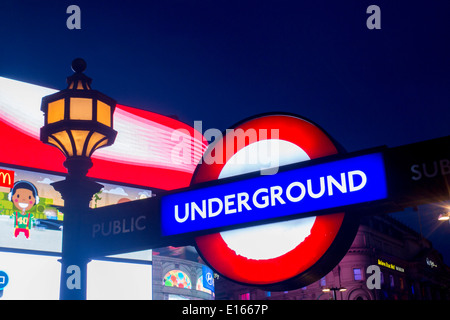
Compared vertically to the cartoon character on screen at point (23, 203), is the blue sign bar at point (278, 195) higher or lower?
lower

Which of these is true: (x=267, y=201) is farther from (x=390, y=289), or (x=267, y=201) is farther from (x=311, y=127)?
(x=390, y=289)

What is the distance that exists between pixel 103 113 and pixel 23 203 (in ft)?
25.9

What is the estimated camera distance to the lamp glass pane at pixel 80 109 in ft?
13.9

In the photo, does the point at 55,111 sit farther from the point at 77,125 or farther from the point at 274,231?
the point at 274,231

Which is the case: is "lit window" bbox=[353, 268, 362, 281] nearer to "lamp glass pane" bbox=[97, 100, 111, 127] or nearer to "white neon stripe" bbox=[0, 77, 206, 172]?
"white neon stripe" bbox=[0, 77, 206, 172]

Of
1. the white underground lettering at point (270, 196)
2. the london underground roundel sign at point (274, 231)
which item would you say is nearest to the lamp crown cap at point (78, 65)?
the london underground roundel sign at point (274, 231)

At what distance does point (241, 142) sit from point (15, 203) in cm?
886

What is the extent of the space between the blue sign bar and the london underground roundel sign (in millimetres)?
70

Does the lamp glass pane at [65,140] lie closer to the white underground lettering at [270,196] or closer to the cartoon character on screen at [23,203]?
the white underground lettering at [270,196]

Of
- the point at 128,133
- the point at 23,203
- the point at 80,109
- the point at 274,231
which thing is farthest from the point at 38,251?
the point at 274,231

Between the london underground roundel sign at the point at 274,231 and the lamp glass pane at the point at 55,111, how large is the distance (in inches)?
47.2
